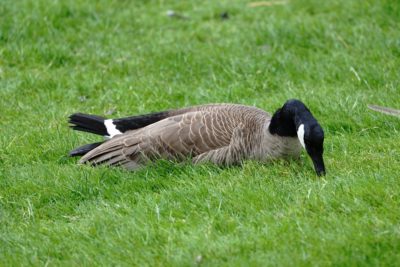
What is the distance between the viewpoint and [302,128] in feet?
19.8

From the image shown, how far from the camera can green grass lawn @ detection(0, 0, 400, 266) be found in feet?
16.7

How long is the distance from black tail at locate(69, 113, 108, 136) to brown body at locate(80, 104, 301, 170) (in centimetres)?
26

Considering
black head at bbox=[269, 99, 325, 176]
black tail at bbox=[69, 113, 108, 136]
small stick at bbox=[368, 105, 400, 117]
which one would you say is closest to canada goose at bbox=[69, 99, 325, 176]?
black head at bbox=[269, 99, 325, 176]

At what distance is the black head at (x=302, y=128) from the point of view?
592 cm

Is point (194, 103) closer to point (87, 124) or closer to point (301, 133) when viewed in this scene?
point (87, 124)

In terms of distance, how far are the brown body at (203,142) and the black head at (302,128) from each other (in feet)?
0.27

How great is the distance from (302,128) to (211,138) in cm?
84

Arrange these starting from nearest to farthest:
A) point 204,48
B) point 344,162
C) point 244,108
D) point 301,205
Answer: point 301,205, point 344,162, point 244,108, point 204,48

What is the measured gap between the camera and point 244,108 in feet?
22.6

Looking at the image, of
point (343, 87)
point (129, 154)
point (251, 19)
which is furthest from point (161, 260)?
point (251, 19)

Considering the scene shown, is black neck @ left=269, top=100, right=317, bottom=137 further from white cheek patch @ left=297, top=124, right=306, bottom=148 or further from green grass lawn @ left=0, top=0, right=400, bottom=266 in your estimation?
green grass lawn @ left=0, top=0, right=400, bottom=266

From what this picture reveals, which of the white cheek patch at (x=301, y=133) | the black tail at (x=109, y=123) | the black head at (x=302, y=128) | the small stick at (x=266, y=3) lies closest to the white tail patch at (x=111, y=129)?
the black tail at (x=109, y=123)

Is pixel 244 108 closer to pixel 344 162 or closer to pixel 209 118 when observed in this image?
pixel 209 118

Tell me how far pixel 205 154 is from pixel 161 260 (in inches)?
65.0
